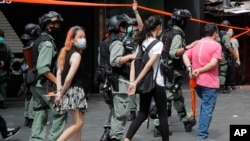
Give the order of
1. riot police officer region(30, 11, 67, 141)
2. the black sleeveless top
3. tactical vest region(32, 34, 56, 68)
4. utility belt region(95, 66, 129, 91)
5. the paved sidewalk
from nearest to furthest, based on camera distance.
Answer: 1. the black sleeveless top
2. riot police officer region(30, 11, 67, 141)
3. tactical vest region(32, 34, 56, 68)
4. utility belt region(95, 66, 129, 91)
5. the paved sidewalk

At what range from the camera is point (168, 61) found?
7.90 metres

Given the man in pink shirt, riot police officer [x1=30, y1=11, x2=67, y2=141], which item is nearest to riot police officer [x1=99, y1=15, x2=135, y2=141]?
riot police officer [x1=30, y1=11, x2=67, y2=141]

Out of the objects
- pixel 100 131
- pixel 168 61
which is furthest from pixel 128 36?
pixel 100 131

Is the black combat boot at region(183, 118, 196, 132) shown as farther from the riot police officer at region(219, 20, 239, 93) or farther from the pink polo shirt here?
the riot police officer at region(219, 20, 239, 93)

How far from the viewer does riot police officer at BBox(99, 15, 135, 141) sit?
6.93 m

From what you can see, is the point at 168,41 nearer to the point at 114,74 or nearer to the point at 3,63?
the point at 114,74

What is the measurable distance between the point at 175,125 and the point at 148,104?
235 cm

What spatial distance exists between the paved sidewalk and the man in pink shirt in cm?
56

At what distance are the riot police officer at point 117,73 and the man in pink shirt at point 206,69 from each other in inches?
43.1

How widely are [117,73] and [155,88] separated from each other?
0.83m

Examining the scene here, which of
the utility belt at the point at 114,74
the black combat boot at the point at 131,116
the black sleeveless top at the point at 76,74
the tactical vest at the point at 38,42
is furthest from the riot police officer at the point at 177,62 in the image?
the tactical vest at the point at 38,42

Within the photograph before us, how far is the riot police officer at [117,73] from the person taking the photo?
6930 millimetres

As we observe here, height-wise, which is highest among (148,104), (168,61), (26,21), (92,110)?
(26,21)

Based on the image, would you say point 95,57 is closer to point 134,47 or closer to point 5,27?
point 5,27
